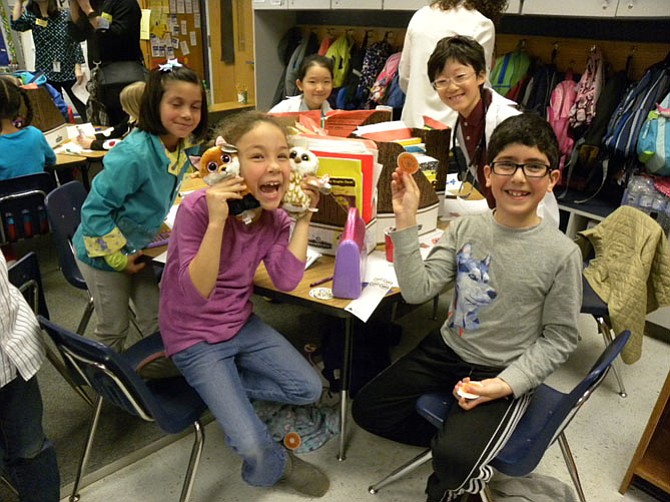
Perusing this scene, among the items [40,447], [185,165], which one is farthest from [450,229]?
[40,447]

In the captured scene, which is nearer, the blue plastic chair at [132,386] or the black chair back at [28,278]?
the blue plastic chair at [132,386]

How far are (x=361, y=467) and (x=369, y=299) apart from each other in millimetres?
669

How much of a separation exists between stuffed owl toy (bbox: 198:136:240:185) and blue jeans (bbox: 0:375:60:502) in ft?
2.13

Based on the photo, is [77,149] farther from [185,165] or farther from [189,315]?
[189,315]

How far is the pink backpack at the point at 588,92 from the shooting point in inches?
116

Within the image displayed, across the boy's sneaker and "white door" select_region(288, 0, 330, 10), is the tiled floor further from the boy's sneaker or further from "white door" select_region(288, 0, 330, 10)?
"white door" select_region(288, 0, 330, 10)

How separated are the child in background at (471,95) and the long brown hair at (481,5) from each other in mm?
623

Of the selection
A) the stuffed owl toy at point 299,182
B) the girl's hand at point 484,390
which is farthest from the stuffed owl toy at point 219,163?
the girl's hand at point 484,390

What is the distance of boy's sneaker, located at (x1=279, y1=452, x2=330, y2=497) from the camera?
1.60 meters

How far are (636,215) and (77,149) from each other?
2.72 m

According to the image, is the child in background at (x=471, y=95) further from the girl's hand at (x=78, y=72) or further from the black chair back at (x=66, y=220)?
the girl's hand at (x=78, y=72)

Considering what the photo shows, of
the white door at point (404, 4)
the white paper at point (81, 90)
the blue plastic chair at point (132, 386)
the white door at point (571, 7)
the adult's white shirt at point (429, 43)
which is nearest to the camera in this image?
the blue plastic chair at point (132, 386)

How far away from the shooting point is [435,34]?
8.48 ft

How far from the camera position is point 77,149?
2.90 m
